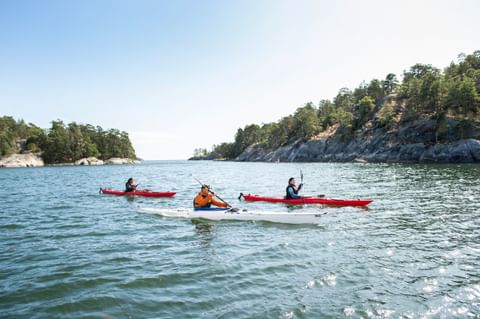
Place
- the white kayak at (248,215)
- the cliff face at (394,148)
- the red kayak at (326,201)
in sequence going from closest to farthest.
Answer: the white kayak at (248,215), the red kayak at (326,201), the cliff face at (394,148)

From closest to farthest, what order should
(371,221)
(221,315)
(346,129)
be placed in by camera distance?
(221,315) < (371,221) < (346,129)

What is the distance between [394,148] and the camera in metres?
79.1

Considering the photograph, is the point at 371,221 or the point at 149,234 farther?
the point at 371,221

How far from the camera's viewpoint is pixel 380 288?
809 centimetres

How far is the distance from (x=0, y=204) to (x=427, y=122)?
84.1 meters

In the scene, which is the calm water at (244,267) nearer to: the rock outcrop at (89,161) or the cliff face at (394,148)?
the cliff face at (394,148)

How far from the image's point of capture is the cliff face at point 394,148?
63.8 metres

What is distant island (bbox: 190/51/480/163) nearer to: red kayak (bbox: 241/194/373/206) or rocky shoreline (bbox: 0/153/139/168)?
red kayak (bbox: 241/194/373/206)

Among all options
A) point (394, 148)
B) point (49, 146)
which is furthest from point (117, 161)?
point (394, 148)

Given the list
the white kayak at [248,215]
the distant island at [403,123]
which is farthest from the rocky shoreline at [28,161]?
the white kayak at [248,215]

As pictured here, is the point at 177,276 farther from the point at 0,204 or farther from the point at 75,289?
the point at 0,204

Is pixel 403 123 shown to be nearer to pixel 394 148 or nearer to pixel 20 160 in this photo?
pixel 394 148

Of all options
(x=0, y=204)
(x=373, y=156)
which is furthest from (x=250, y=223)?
(x=373, y=156)

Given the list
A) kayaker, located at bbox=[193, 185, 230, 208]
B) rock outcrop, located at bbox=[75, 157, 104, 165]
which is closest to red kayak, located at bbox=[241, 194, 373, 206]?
kayaker, located at bbox=[193, 185, 230, 208]
